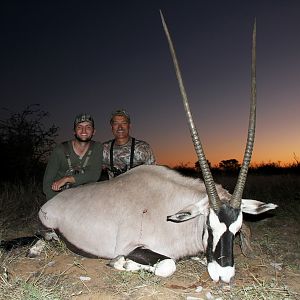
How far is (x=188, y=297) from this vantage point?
297 centimetres

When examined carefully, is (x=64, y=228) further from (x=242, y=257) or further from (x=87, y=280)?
(x=242, y=257)

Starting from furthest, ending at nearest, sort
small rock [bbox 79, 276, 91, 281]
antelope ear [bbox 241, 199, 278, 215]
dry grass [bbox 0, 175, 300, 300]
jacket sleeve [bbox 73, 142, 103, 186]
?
jacket sleeve [bbox 73, 142, 103, 186], antelope ear [bbox 241, 199, 278, 215], small rock [bbox 79, 276, 91, 281], dry grass [bbox 0, 175, 300, 300]

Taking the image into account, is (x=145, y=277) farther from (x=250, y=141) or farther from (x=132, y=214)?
(x=250, y=141)

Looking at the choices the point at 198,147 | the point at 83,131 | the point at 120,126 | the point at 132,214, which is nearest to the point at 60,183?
the point at 83,131

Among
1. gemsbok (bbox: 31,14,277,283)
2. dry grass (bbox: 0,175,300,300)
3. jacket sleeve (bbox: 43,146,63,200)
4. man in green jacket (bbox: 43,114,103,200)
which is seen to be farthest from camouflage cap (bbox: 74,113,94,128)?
dry grass (bbox: 0,175,300,300)

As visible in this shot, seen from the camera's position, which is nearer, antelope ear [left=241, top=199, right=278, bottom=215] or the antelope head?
the antelope head

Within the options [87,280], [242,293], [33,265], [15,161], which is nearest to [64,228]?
[33,265]

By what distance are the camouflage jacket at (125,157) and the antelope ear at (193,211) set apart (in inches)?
89.0

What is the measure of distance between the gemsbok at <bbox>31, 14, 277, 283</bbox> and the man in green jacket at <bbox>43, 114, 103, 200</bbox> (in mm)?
408

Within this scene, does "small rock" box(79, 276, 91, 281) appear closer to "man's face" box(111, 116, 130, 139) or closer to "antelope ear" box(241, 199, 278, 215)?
"antelope ear" box(241, 199, 278, 215)

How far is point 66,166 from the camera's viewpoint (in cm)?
495

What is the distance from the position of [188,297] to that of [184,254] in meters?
0.72

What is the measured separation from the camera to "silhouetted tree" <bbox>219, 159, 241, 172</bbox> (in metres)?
17.8

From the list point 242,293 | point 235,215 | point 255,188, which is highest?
point 235,215
